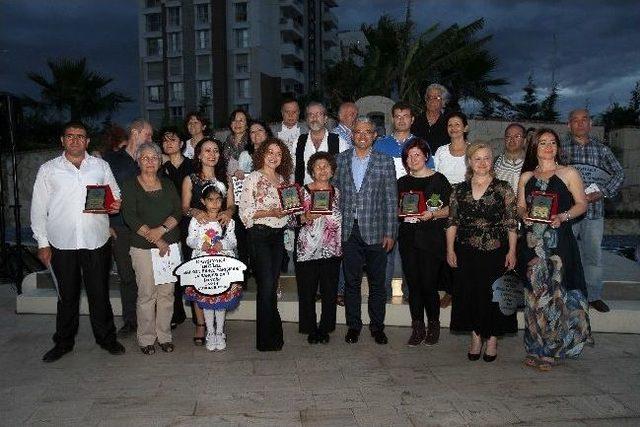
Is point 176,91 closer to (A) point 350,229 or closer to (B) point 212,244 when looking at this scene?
(B) point 212,244

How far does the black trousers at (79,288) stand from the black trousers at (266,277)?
1319 millimetres

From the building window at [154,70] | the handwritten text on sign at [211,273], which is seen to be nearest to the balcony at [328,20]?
the building window at [154,70]

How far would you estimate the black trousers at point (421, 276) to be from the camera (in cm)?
489

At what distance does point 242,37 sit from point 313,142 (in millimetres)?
41162

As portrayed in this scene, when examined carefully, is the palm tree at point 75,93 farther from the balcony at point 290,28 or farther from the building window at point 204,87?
the balcony at point 290,28

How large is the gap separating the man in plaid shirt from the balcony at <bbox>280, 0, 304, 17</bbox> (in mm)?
45297

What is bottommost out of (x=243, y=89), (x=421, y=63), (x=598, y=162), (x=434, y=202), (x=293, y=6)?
(x=434, y=202)

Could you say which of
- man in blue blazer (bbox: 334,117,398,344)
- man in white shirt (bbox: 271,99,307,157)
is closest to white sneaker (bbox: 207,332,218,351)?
man in blue blazer (bbox: 334,117,398,344)

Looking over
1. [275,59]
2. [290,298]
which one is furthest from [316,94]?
[290,298]

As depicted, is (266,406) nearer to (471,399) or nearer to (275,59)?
(471,399)

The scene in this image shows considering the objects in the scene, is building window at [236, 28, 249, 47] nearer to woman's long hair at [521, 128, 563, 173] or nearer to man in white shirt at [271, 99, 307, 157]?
man in white shirt at [271, 99, 307, 157]

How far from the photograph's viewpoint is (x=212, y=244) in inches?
196

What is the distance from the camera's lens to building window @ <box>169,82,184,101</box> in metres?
44.3

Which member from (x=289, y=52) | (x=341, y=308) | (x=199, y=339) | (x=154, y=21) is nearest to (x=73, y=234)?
(x=199, y=339)
